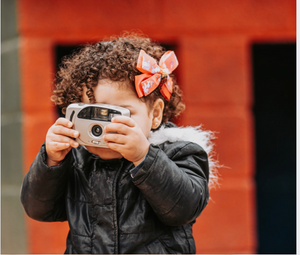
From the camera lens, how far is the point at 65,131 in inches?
41.9

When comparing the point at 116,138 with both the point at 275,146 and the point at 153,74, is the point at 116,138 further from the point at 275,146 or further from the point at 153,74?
the point at 275,146

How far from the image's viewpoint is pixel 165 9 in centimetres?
268

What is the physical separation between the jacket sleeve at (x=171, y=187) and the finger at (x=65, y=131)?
0.24 metres

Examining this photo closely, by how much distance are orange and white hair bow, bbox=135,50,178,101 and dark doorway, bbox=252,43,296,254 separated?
5.91ft

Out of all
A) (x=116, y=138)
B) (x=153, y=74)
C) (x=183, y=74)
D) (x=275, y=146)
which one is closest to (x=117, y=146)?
(x=116, y=138)

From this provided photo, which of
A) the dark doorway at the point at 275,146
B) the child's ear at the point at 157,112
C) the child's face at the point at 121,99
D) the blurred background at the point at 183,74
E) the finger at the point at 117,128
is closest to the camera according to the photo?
the finger at the point at 117,128

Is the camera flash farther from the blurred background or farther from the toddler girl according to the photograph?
the blurred background

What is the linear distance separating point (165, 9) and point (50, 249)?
2.13 metres

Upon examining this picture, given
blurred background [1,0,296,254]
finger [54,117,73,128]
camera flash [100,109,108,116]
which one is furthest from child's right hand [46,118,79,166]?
blurred background [1,0,296,254]

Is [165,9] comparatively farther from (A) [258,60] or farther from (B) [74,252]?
(B) [74,252]

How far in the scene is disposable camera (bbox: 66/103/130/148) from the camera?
1024 mm

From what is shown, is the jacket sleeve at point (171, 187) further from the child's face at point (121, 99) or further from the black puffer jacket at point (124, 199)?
the child's face at point (121, 99)

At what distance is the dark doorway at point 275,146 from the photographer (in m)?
2.92

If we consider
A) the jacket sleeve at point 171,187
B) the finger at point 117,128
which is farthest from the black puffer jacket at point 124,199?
the finger at point 117,128
